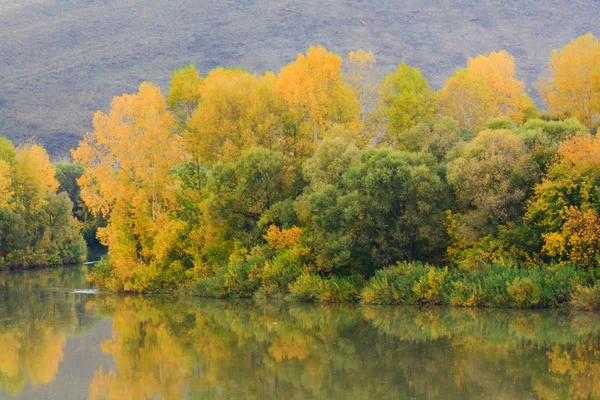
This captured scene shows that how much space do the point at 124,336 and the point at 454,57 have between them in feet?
378

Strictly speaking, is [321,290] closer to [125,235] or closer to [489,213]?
[489,213]

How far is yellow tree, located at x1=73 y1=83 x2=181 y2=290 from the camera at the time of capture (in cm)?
4491

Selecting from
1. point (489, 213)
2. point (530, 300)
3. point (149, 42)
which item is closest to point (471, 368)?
point (530, 300)

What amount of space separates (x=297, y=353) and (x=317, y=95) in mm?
23219

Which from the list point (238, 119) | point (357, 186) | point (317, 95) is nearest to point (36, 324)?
point (357, 186)

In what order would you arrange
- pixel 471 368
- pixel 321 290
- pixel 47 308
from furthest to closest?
pixel 47 308
pixel 321 290
pixel 471 368

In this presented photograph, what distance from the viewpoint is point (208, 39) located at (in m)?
147

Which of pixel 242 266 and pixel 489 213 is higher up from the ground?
pixel 489 213

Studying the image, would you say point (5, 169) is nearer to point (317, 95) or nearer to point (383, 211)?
point (317, 95)

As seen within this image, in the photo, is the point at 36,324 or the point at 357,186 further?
the point at 357,186

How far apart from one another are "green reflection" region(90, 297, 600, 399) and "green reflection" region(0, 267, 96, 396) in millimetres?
2019

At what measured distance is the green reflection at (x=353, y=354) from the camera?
64.8 ft

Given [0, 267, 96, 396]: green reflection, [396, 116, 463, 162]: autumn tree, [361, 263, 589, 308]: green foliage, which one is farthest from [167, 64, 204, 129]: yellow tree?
[361, 263, 589, 308]: green foliage

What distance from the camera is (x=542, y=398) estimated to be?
58.7 feet
